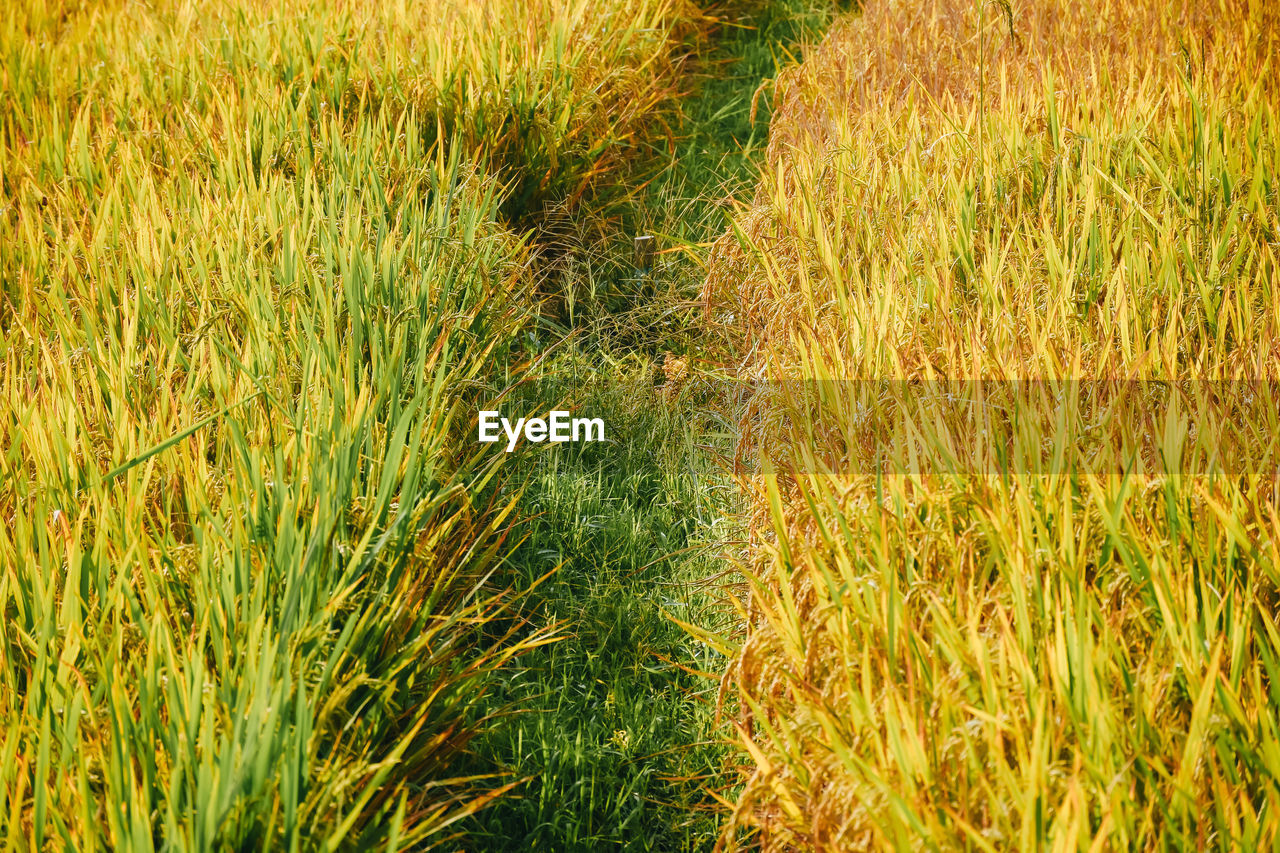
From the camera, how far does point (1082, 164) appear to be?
229 cm

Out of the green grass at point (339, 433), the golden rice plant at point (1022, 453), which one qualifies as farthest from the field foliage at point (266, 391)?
the golden rice plant at point (1022, 453)

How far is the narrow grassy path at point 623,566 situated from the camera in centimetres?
170

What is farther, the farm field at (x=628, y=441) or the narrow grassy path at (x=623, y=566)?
the narrow grassy path at (x=623, y=566)

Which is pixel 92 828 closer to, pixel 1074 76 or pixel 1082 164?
pixel 1082 164

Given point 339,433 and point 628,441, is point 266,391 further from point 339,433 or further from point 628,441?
point 628,441

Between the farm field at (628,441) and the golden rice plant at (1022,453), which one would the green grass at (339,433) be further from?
the golden rice plant at (1022,453)

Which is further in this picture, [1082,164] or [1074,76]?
[1074,76]

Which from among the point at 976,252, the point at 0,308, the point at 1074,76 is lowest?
the point at 0,308

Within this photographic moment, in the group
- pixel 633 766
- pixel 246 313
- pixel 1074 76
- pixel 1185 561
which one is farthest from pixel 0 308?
pixel 1074 76

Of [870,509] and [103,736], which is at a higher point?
[870,509]

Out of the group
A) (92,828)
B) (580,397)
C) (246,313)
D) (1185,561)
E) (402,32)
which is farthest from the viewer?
(402,32)

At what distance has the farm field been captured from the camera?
1.20 m

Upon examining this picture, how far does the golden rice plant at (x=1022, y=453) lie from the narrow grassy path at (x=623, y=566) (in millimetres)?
180

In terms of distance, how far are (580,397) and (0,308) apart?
51.4 inches
